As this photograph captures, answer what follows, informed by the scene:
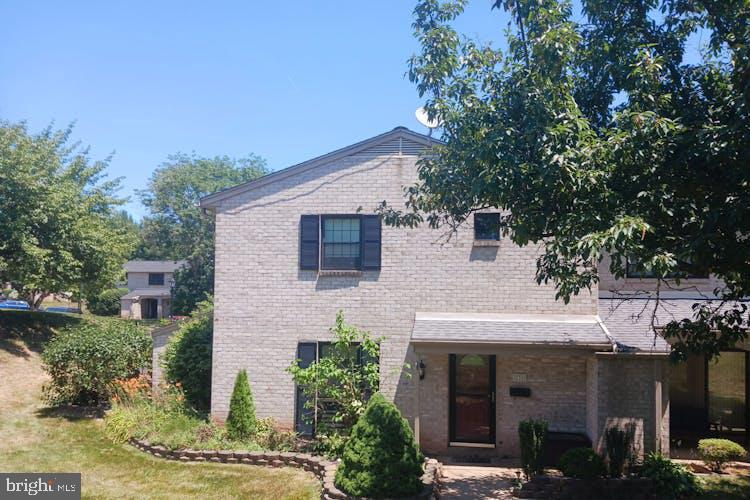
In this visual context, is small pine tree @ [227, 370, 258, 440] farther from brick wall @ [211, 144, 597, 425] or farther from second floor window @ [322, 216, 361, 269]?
second floor window @ [322, 216, 361, 269]

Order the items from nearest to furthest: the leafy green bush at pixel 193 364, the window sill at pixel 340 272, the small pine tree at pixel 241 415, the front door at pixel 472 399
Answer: the small pine tree at pixel 241 415, the front door at pixel 472 399, the window sill at pixel 340 272, the leafy green bush at pixel 193 364

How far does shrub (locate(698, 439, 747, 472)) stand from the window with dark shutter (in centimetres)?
860

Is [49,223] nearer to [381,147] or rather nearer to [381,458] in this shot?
[381,147]

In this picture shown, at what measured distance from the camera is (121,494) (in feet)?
32.5

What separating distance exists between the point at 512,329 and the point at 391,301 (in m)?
2.69

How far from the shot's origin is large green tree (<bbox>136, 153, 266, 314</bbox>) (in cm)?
→ 3894

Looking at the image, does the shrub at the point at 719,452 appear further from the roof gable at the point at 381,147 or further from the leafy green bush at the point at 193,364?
the leafy green bush at the point at 193,364

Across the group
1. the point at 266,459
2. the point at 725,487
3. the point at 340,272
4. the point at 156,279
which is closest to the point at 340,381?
the point at 266,459

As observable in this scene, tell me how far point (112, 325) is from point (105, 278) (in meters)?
8.34

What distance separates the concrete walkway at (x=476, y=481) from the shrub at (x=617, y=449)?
1.74m

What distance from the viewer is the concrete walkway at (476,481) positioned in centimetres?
986

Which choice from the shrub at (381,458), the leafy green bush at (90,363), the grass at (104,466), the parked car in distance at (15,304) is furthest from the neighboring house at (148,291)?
the shrub at (381,458)

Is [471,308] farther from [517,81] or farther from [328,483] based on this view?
[517,81]

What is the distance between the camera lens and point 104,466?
11281 millimetres
